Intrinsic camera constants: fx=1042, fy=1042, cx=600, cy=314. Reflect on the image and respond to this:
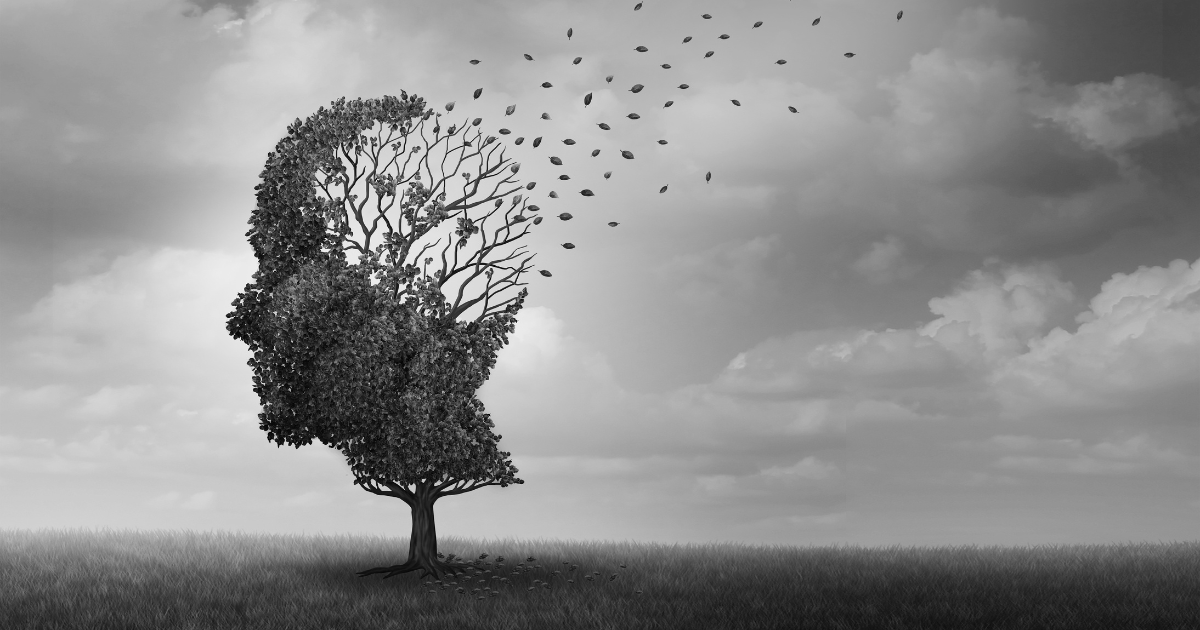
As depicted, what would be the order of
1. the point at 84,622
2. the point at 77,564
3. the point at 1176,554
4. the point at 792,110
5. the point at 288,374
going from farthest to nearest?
the point at 1176,554
the point at 77,564
the point at 288,374
the point at 792,110
the point at 84,622

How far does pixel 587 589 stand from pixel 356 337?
7.16 m

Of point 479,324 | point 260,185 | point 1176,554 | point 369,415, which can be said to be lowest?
point 1176,554

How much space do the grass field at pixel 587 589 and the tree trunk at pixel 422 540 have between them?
356 millimetres

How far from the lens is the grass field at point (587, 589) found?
1930 cm

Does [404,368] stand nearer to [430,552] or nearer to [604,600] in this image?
[430,552]

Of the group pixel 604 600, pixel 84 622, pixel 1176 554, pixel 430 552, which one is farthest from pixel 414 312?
pixel 1176 554

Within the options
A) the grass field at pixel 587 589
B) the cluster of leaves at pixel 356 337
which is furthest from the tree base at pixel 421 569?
the cluster of leaves at pixel 356 337

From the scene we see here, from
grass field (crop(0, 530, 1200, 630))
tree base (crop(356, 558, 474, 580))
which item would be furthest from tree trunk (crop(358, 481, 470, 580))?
grass field (crop(0, 530, 1200, 630))

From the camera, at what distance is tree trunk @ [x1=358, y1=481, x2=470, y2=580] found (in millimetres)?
22906

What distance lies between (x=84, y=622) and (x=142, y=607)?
3.74 ft

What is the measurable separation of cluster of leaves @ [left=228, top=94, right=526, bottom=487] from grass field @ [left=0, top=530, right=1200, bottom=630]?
9.30 feet

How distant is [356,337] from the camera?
819 inches

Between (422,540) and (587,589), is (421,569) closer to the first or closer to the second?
(422,540)

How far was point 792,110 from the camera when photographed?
67.5 ft
